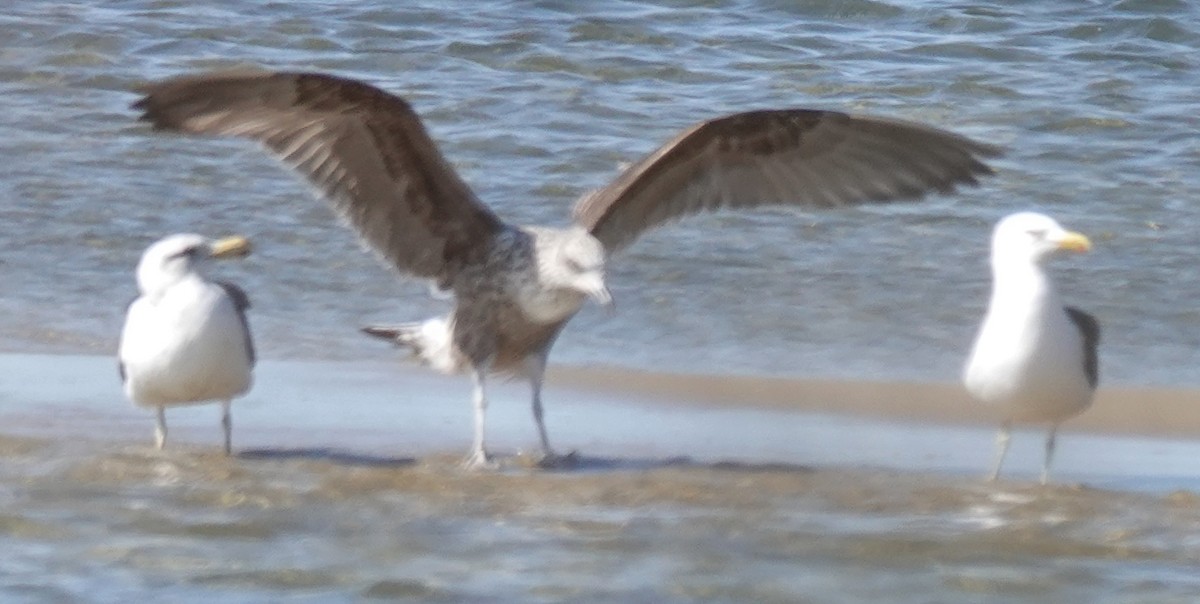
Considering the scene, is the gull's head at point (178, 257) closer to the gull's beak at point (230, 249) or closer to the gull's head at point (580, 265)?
the gull's beak at point (230, 249)

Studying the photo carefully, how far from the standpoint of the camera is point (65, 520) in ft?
18.7

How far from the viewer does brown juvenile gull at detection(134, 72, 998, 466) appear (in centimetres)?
691

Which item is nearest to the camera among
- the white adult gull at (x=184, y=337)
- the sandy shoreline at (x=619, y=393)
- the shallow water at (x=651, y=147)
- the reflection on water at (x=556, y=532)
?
the reflection on water at (x=556, y=532)

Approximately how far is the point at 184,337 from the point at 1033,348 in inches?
98.7

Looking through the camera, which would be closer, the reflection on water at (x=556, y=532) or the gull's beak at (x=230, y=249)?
the reflection on water at (x=556, y=532)

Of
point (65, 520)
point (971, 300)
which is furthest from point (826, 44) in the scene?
point (65, 520)

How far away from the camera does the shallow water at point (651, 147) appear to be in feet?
27.9

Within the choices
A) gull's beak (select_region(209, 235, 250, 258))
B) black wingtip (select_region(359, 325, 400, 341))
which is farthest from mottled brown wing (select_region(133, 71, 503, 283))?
gull's beak (select_region(209, 235, 250, 258))

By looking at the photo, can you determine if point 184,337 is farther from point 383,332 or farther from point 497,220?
point 497,220

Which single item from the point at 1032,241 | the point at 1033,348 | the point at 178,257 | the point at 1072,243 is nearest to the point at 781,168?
the point at 1032,241

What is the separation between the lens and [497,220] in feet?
24.2

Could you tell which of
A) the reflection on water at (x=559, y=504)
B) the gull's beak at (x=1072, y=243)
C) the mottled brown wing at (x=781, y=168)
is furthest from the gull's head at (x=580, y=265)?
the gull's beak at (x=1072, y=243)

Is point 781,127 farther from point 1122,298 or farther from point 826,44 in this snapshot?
point 826,44

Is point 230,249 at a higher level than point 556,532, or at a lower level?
higher
